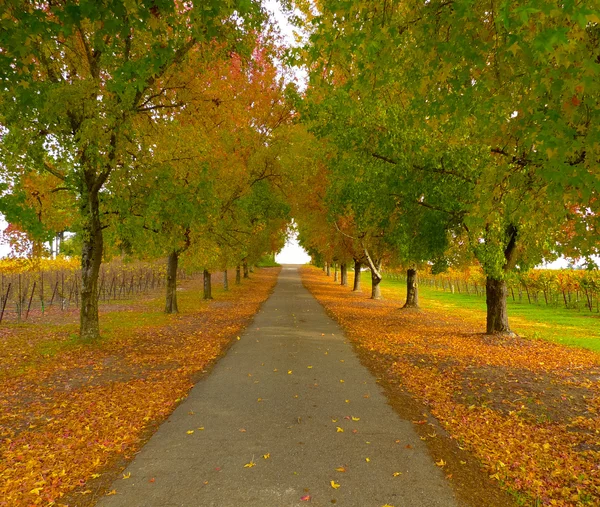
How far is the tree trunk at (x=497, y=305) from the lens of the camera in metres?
12.0

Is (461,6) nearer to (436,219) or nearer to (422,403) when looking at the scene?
(422,403)

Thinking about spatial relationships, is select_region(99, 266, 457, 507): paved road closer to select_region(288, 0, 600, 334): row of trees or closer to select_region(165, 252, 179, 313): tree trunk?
select_region(288, 0, 600, 334): row of trees

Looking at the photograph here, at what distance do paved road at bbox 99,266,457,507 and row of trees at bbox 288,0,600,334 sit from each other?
129 inches

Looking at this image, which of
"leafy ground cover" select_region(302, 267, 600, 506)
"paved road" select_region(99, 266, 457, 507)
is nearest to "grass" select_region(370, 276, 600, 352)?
"leafy ground cover" select_region(302, 267, 600, 506)

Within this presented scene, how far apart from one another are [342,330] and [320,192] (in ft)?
40.4

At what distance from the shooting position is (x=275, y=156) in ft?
68.3

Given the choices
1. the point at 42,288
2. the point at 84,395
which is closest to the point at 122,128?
the point at 84,395

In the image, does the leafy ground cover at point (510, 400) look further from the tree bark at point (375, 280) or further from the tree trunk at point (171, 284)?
the tree bark at point (375, 280)

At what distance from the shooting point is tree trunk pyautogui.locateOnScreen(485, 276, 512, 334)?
12.0 metres

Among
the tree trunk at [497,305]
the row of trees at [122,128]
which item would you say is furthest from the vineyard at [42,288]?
the tree trunk at [497,305]

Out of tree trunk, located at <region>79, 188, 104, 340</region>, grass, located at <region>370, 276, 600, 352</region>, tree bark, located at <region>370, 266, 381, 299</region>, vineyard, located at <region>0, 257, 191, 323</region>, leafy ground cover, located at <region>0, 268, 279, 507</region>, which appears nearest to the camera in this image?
leafy ground cover, located at <region>0, 268, 279, 507</region>

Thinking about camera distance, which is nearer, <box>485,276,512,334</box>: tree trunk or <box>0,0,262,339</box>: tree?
<box>0,0,262,339</box>: tree

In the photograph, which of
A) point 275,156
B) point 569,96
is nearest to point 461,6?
point 569,96

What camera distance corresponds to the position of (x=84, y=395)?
6.68m
